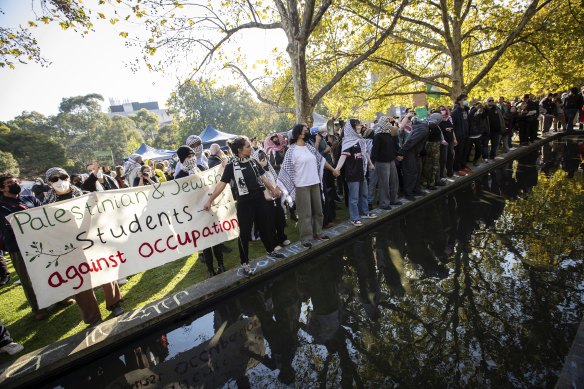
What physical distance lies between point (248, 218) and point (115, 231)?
1.75 meters

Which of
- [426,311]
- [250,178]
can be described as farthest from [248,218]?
[426,311]

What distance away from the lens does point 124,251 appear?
407 centimetres

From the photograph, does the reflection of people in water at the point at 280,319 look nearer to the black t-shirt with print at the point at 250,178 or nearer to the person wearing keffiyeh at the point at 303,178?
the person wearing keffiyeh at the point at 303,178

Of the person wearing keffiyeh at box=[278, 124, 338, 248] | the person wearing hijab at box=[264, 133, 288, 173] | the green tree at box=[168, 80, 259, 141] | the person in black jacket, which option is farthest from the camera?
the green tree at box=[168, 80, 259, 141]

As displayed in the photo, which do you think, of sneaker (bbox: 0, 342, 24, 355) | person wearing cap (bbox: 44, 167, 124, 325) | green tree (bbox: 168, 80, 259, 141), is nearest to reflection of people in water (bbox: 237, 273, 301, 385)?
person wearing cap (bbox: 44, 167, 124, 325)

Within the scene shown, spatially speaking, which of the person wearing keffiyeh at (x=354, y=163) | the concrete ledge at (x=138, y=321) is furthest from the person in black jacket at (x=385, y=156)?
the concrete ledge at (x=138, y=321)

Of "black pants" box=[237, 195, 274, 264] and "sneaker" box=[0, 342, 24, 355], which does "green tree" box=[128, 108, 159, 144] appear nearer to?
"black pants" box=[237, 195, 274, 264]

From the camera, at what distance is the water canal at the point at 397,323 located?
2.47 m

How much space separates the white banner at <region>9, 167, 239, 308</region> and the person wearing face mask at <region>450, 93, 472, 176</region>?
7035 millimetres

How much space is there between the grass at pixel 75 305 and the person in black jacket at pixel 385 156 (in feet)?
7.47

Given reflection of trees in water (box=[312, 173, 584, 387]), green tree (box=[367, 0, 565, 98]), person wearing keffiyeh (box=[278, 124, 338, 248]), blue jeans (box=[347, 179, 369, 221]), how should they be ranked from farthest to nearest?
green tree (box=[367, 0, 565, 98]) → blue jeans (box=[347, 179, 369, 221]) → person wearing keffiyeh (box=[278, 124, 338, 248]) → reflection of trees in water (box=[312, 173, 584, 387])

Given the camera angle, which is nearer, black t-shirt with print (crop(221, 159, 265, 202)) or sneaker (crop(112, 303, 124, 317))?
sneaker (crop(112, 303, 124, 317))

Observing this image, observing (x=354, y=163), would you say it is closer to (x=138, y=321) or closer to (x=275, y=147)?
(x=275, y=147)

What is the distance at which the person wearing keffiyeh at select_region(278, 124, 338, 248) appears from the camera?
4992 millimetres
